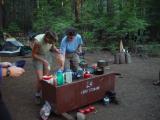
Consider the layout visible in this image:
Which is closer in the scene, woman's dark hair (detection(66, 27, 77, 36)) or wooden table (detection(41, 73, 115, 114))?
wooden table (detection(41, 73, 115, 114))

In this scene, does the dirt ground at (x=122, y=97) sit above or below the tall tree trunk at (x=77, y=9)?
below

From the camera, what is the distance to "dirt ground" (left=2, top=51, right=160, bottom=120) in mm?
5387

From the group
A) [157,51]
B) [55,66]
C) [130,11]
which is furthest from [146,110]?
[130,11]

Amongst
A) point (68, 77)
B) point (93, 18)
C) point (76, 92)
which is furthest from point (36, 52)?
point (93, 18)

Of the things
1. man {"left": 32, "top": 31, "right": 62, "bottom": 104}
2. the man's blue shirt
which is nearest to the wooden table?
man {"left": 32, "top": 31, "right": 62, "bottom": 104}

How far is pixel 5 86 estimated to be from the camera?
24.1 feet

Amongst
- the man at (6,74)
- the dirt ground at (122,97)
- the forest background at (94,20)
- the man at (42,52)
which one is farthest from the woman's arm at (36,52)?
the forest background at (94,20)

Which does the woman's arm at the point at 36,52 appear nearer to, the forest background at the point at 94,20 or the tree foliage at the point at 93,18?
the forest background at the point at 94,20

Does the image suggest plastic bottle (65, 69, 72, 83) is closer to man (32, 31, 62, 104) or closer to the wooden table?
the wooden table

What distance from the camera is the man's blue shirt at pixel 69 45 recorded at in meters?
6.09

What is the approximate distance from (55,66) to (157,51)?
4970 mm

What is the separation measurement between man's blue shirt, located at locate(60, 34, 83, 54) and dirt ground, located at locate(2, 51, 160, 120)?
1278 mm

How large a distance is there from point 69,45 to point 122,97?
1.66 metres

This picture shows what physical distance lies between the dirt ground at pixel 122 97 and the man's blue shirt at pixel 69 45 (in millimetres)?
1278
